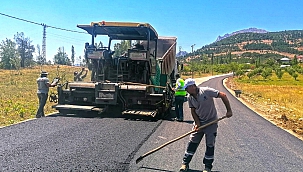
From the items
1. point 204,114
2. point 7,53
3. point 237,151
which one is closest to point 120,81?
point 237,151

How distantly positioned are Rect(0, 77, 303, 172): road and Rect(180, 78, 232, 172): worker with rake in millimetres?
282

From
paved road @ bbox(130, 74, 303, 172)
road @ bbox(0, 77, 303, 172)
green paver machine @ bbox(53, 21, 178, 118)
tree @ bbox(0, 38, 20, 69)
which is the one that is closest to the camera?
road @ bbox(0, 77, 303, 172)

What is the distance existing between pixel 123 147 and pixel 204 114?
1.87 m

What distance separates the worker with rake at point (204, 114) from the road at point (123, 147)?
282 mm

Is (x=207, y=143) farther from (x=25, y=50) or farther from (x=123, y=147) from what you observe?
(x=25, y=50)

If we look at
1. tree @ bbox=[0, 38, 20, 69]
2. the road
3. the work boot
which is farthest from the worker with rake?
tree @ bbox=[0, 38, 20, 69]

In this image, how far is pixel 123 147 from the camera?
243 inches

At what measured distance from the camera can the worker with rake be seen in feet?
16.0

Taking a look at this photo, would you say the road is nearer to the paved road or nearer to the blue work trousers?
the paved road

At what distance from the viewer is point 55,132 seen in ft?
23.6

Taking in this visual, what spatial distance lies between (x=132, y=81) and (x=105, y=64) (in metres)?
1.00

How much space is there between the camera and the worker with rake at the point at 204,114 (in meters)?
4.89

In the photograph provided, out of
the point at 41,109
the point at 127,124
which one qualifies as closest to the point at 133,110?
the point at 127,124

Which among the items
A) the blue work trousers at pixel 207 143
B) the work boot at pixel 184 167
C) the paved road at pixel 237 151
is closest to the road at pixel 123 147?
the paved road at pixel 237 151
